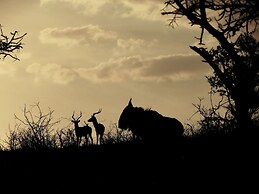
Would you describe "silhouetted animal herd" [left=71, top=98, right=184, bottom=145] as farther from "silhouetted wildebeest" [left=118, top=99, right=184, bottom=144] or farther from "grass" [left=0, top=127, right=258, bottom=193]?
"grass" [left=0, top=127, right=258, bottom=193]

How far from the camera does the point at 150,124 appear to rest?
21.6m

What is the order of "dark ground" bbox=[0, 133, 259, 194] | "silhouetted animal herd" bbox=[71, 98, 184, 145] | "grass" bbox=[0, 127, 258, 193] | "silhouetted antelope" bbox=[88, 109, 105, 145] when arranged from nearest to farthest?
"dark ground" bbox=[0, 133, 259, 194], "grass" bbox=[0, 127, 258, 193], "silhouetted animal herd" bbox=[71, 98, 184, 145], "silhouetted antelope" bbox=[88, 109, 105, 145]

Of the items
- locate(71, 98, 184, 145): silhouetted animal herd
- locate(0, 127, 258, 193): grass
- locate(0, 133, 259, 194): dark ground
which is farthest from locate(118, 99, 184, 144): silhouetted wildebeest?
locate(0, 133, 259, 194): dark ground

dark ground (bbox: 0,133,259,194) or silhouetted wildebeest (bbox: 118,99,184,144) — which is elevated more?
silhouetted wildebeest (bbox: 118,99,184,144)

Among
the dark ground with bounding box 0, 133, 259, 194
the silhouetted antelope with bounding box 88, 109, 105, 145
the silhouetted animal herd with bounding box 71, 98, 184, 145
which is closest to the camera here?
the dark ground with bounding box 0, 133, 259, 194

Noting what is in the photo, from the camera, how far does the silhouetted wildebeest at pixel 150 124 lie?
70.0 ft

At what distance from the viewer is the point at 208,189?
12.1 metres

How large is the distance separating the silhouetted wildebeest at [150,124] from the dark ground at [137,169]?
4.23 metres

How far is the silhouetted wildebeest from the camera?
21344 millimetres

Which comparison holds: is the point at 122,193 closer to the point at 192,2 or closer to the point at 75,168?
the point at 75,168

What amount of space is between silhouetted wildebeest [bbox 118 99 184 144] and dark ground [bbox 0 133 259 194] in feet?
13.9

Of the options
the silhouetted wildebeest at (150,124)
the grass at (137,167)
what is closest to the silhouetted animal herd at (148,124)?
the silhouetted wildebeest at (150,124)

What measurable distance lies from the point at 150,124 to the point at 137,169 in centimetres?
744

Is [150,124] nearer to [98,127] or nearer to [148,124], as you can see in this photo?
[148,124]
